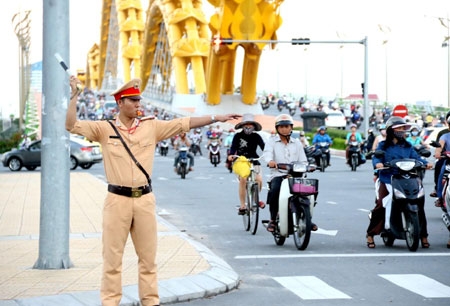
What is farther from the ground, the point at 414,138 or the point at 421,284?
the point at 414,138

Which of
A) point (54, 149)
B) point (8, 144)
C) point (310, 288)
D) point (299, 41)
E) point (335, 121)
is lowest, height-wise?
point (310, 288)

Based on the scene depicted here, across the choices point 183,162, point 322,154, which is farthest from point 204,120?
point 322,154

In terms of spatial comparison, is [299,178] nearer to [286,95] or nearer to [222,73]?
[222,73]

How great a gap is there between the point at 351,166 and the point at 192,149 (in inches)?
948

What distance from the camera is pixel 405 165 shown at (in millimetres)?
14352

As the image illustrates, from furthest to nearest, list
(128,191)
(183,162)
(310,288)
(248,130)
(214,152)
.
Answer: (214,152)
(183,162)
(248,130)
(310,288)
(128,191)

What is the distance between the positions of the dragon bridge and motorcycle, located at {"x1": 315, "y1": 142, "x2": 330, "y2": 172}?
831cm

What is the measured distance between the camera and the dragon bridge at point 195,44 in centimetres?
8575

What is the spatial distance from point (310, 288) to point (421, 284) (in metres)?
1.06

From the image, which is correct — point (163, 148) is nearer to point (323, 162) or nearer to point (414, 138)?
point (323, 162)

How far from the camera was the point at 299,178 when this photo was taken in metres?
14.7

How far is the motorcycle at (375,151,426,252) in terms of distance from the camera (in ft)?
46.4

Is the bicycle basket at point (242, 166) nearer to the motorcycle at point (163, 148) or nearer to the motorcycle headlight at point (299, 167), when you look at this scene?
the motorcycle headlight at point (299, 167)

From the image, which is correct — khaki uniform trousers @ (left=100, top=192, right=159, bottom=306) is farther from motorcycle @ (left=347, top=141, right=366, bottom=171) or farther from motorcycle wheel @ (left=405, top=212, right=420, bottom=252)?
motorcycle @ (left=347, top=141, right=366, bottom=171)
